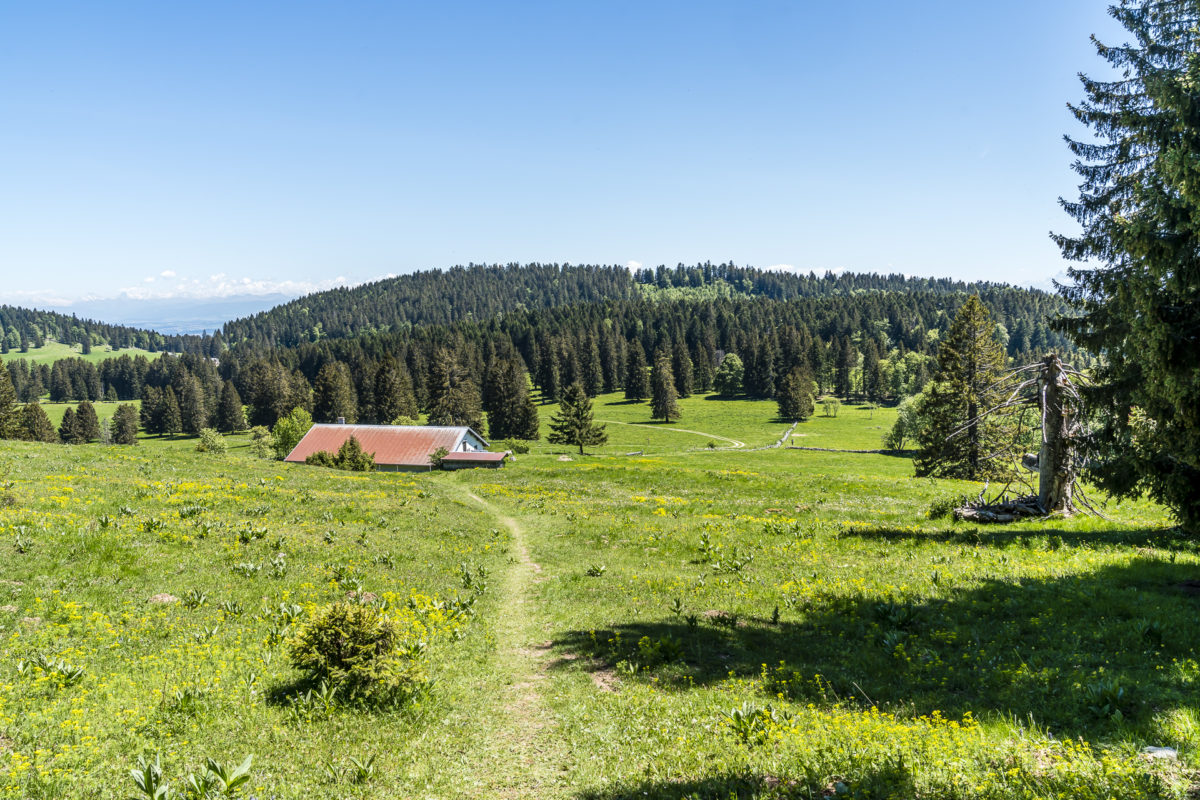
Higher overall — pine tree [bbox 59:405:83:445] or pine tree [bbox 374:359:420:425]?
pine tree [bbox 374:359:420:425]

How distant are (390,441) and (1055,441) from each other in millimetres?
60961

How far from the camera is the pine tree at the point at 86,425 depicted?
422 feet

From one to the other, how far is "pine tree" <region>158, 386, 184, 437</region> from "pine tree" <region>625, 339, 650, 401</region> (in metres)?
113

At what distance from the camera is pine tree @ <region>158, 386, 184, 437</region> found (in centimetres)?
14100

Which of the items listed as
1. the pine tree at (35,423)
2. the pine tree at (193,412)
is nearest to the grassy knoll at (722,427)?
the pine tree at (193,412)

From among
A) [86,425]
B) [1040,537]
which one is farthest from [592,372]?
[1040,537]

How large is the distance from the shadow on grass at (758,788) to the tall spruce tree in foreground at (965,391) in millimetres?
43245

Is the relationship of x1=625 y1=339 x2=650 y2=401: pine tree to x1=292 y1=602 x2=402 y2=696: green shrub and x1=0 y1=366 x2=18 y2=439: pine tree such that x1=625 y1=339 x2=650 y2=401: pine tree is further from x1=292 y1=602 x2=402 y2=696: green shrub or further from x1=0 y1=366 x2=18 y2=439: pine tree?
x1=292 y1=602 x2=402 y2=696: green shrub

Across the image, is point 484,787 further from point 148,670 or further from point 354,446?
point 354,446

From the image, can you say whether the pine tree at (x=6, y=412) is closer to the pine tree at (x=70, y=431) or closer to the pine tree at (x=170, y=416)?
the pine tree at (x=70, y=431)

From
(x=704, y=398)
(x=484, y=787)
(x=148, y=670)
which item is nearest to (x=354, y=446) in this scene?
(x=148, y=670)

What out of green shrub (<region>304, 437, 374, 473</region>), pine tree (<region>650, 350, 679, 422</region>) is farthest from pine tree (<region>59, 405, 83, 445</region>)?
pine tree (<region>650, 350, 679, 422</region>)

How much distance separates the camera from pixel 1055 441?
63.3ft

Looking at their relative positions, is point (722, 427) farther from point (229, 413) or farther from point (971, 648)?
point (229, 413)
